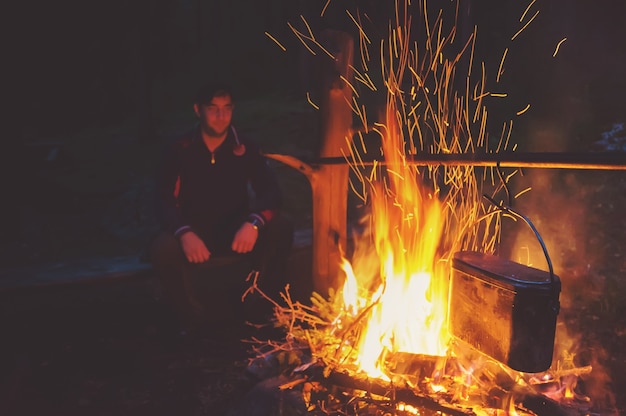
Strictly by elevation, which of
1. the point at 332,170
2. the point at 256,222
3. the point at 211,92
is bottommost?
the point at 256,222

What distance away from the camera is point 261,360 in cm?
356

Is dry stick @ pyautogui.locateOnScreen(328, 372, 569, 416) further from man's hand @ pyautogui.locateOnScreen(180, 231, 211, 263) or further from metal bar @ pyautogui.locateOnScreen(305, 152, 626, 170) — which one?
man's hand @ pyautogui.locateOnScreen(180, 231, 211, 263)

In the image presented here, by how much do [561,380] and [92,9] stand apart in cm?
1443

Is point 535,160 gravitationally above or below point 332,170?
above

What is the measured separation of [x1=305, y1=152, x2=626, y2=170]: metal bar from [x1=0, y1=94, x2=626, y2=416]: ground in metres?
1.88

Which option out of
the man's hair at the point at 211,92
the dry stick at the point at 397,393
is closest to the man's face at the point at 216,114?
the man's hair at the point at 211,92

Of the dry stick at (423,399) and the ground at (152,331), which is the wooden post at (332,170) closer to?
the ground at (152,331)

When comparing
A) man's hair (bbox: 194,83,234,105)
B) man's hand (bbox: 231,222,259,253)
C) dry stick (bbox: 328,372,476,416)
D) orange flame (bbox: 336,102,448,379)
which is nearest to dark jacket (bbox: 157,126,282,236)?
man's hand (bbox: 231,222,259,253)

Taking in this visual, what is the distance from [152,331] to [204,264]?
0.80 m

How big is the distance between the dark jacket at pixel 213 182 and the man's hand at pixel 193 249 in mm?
302

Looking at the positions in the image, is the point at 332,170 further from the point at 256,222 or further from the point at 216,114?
the point at 216,114

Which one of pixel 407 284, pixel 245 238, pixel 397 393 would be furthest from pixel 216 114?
pixel 397 393

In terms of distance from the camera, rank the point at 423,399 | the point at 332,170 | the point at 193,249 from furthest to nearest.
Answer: the point at 193,249 < the point at 332,170 < the point at 423,399

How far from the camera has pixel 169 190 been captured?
4.61 m
